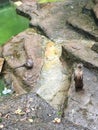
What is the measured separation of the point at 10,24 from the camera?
9586 millimetres

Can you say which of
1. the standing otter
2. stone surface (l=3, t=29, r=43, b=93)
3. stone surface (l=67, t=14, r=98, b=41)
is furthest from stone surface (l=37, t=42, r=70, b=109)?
stone surface (l=67, t=14, r=98, b=41)

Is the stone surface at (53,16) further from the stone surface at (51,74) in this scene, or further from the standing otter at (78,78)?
the standing otter at (78,78)

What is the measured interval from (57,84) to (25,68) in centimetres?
83

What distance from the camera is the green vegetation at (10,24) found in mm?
9047

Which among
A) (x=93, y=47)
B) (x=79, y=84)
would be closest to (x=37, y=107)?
(x=79, y=84)

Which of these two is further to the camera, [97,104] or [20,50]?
[20,50]

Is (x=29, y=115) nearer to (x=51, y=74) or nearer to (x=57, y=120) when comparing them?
(x=57, y=120)

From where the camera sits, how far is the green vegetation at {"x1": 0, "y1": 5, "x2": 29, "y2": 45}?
9047mm

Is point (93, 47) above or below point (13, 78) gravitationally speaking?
above

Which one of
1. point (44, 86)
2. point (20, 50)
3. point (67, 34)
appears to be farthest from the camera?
point (67, 34)

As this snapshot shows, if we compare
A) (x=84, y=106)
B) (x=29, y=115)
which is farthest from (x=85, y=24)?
(x=29, y=115)

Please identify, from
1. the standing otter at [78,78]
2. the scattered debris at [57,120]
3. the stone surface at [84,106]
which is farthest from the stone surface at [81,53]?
the scattered debris at [57,120]

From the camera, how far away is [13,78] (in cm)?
730

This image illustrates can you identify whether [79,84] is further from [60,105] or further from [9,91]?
[9,91]
